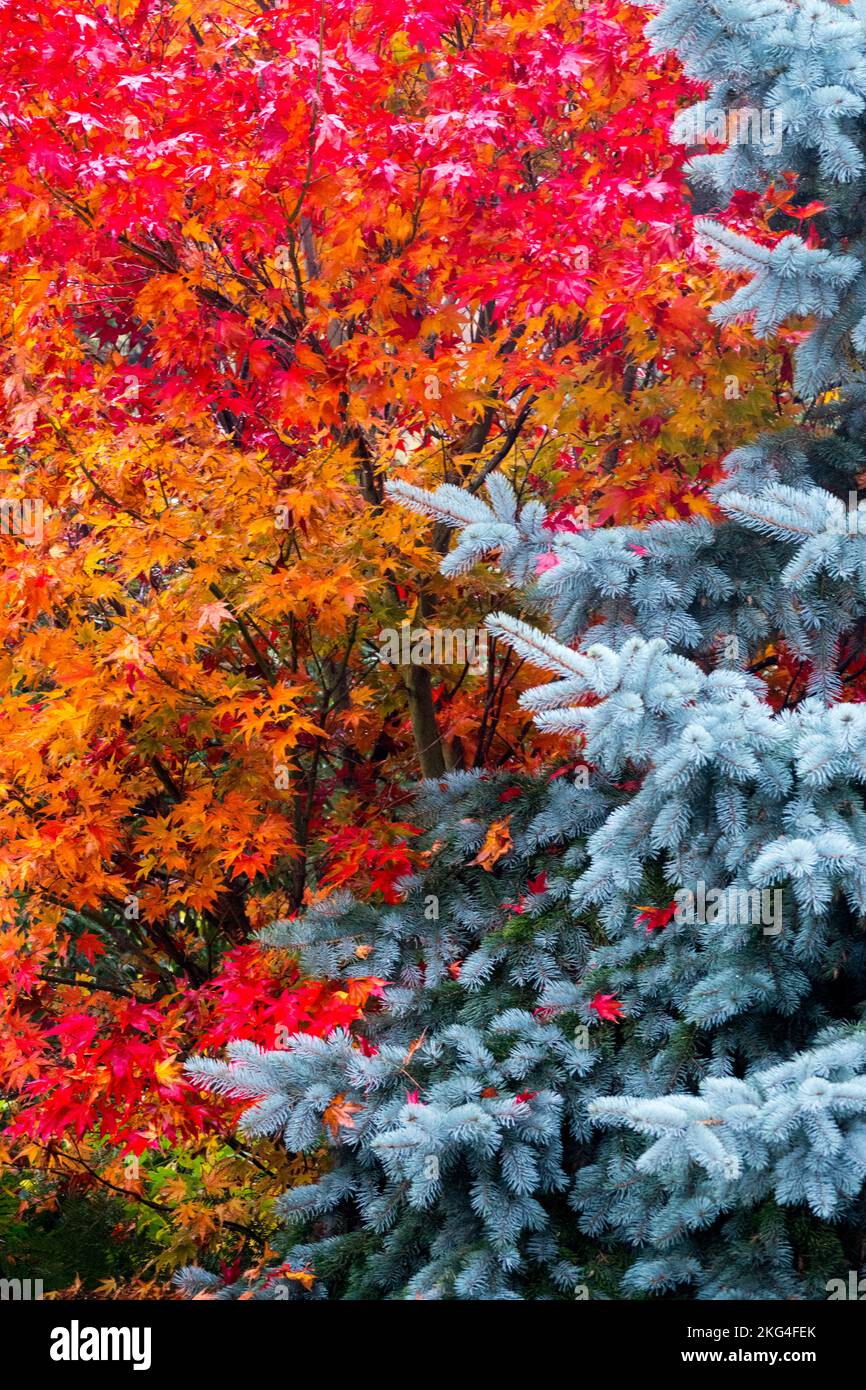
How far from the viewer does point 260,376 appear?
4.30 meters

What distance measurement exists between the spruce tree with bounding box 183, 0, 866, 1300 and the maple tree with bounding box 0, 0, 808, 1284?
0.36m

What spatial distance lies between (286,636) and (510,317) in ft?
4.61

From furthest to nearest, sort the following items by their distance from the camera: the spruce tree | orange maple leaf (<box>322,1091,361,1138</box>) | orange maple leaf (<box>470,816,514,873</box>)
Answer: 1. orange maple leaf (<box>470,816,514,873</box>)
2. orange maple leaf (<box>322,1091,361,1138</box>)
3. the spruce tree

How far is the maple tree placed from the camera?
3.94 metres

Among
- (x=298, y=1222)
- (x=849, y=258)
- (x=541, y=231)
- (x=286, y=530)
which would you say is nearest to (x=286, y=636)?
(x=286, y=530)

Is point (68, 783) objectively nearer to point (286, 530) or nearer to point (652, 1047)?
point (286, 530)

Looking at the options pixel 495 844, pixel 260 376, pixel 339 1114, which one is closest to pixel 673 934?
pixel 495 844

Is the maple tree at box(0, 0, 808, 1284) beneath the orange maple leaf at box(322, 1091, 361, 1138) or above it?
above

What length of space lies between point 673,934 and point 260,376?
220 cm

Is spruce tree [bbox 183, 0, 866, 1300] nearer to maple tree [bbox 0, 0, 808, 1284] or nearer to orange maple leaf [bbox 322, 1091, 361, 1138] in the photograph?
orange maple leaf [bbox 322, 1091, 361, 1138]

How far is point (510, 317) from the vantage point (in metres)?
4.69

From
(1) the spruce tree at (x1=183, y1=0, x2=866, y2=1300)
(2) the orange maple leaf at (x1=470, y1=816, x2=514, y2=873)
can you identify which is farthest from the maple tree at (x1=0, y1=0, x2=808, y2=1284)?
(1) the spruce tree at (x1=183, y1=0, x2=866, y2=1300)

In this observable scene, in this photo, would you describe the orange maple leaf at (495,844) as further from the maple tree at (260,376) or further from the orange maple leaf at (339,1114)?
the orange maple leaf at (339,1114)

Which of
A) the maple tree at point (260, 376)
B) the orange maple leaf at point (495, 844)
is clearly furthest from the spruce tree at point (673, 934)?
the maple tree at point (260, 376)
